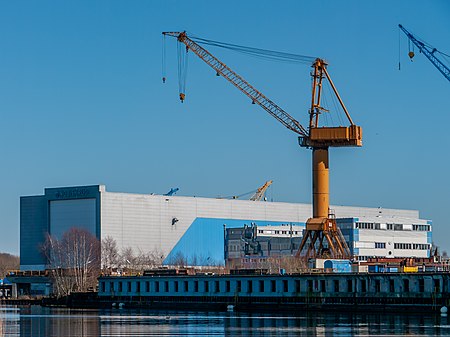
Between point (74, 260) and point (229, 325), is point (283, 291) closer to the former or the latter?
point (229, 325)

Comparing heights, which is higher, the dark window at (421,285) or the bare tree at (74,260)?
the bare tree at (74,260)

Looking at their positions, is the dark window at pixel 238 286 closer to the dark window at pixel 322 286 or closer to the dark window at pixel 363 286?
the dark window at pixel 322 286

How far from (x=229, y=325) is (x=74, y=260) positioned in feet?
308

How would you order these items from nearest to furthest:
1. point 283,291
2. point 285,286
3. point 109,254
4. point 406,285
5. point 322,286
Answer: point 406,285, point 322,286, point 283,291, point 285,286, point 109,254

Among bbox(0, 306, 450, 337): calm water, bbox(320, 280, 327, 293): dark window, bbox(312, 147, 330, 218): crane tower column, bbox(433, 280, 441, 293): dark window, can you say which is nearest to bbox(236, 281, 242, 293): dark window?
bbox(320, 280, 327, 293): dark window

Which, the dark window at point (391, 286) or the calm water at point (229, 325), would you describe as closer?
the calm water at point (229, 325)

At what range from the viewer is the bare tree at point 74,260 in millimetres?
166250

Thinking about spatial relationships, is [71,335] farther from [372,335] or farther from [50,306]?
[50,306]

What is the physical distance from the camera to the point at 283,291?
127500 millimetres

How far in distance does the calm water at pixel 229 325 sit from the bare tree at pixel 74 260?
5298 centimetres

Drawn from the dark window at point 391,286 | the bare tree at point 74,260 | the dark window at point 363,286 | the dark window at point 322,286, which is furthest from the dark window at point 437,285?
the bare tree at point 74,260

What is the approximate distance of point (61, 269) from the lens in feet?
588

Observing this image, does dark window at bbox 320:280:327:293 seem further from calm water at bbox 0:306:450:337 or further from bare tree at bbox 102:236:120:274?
bare tree at bbox 102:236:120:274

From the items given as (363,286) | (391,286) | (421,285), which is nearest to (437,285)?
(421,285)
